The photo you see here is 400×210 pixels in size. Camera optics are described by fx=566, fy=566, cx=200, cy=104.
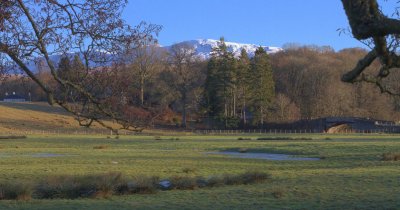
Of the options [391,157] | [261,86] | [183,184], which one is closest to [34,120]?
[261,86]

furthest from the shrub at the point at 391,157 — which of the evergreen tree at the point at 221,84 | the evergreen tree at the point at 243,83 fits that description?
the evergreen tree at the point at 243,83

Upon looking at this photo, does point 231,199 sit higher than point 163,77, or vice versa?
point 163,77

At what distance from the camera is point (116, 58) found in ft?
31.6

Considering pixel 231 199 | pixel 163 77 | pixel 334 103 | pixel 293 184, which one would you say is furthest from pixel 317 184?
pixel 334 103

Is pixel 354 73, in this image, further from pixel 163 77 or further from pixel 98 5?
pixel 163 77

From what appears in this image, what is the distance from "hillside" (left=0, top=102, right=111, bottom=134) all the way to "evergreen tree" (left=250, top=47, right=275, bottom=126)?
29687 mm

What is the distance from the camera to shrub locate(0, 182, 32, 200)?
17.1m

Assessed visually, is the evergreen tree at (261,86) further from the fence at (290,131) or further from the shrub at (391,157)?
the shrub at (391,157)

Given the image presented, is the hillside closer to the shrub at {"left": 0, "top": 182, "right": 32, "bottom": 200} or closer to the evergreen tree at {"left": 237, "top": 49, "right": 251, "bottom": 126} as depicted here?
the evergreen tree at {"left": 237, "top": 49, "right": 251, "bottom": 126}

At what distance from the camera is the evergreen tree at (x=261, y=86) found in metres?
108

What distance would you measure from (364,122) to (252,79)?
74.4 feet

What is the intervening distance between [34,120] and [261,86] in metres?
42.9

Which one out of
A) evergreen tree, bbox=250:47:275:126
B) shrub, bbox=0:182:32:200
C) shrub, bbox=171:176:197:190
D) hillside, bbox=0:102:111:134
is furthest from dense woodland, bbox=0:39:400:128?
shrub, bbox=0:182:32:200

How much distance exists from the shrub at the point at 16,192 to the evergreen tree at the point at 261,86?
91.5 m
